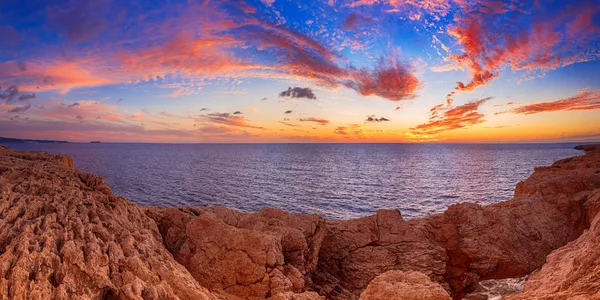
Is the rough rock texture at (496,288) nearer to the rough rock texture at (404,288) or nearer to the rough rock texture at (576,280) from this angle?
the rough rock texture at (576,280)

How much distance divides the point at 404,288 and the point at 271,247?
5.68m

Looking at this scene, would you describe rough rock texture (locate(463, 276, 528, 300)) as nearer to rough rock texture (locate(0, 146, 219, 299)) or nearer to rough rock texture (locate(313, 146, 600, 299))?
rough rock texture (locate(313, 146, 600, 299))

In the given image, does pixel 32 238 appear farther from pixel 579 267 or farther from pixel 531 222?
pixel 531 222

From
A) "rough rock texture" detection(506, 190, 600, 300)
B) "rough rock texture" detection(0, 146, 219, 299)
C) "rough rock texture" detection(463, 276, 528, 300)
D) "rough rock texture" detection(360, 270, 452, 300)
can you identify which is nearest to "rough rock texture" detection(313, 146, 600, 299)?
"rough rock texture" detection(463, 276, 528, 300)

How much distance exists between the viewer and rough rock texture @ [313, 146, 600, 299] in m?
17.7

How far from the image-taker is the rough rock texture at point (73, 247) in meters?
7.01

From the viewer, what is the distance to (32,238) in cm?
805

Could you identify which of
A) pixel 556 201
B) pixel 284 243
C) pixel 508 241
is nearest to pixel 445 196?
pixel 556 201

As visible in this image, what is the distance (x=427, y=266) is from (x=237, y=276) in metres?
11.2

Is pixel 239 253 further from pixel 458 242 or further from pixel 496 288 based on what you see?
pixel 496 288

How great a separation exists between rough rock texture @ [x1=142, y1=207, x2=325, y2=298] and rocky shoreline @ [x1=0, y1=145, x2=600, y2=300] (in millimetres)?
49

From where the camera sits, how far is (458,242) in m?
19.6

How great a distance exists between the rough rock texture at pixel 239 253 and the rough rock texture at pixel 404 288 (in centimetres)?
339

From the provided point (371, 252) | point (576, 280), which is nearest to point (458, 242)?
point (371, 252)
